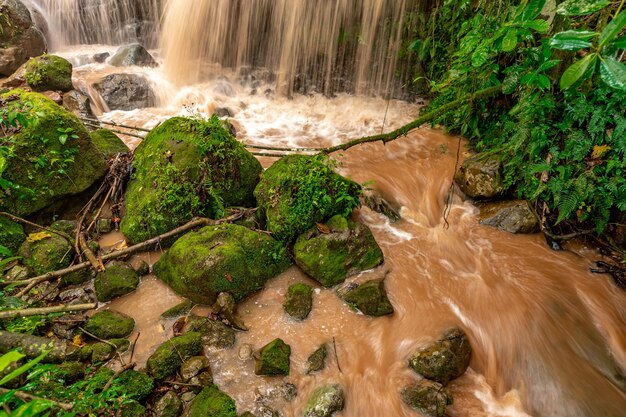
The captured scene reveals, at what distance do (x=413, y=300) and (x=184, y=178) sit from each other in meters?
3.28

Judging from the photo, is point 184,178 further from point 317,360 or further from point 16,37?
point 16,37

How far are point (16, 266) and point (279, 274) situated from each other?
2.91 m

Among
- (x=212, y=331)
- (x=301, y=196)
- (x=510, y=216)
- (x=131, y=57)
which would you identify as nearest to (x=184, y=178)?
(x=301, y=196)

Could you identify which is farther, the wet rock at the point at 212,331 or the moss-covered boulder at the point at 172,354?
the wet rock at the point at 212,331

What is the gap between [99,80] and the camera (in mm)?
8344

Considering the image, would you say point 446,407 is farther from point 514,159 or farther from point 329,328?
point 514,159

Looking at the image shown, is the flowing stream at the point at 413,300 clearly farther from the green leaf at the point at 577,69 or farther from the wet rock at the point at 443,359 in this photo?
the green leaf at the point at 577,69

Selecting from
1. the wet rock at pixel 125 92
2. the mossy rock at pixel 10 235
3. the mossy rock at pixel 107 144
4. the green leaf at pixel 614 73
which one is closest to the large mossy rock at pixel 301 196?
the mossy rock at pixel 107 144

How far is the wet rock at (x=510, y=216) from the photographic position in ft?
17.0

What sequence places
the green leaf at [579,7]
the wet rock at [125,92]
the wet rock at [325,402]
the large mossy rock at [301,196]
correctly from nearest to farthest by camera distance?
the green leaf at [579,7], the wet rock at [325,402], the large mossy rock at [301,196], the wet rock at [125,92]

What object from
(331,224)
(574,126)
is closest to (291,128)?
(331,224)

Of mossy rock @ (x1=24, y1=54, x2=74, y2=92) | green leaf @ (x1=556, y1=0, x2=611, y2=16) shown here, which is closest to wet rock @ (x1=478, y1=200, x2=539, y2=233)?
green leaf @ (x1=556, y1=0, x2=611, y2=16)

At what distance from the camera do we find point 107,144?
558 centimetres

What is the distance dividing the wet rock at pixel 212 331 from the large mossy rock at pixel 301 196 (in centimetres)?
→ 132
